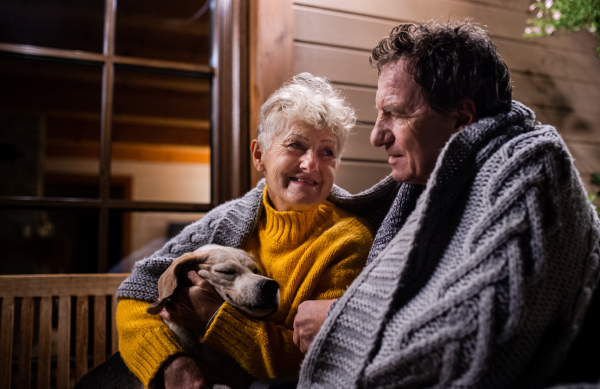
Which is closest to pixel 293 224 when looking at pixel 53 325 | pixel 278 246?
pixel 278 246

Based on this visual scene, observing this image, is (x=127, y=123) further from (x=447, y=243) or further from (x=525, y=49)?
(x=525, y=49)

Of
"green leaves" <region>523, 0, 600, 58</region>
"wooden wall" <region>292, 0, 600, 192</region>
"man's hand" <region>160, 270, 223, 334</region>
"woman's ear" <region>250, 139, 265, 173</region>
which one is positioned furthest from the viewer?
"green leaves" <region>523, 0, 600, 58</region>

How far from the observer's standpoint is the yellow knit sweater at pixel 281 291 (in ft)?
2.97

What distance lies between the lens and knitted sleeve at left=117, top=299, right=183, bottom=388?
0.93 metres

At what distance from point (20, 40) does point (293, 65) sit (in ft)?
3.27

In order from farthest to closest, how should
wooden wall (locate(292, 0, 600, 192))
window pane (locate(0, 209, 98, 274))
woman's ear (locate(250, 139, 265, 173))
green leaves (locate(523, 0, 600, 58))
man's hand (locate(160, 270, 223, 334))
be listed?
green leaves (locate(523, 0, 600, 58)) < wooden wall (locate(292, 0, 600, 192)) < window pane (locate(0, 209, 98, 274)) < woman's ear (locate(250, 139, 265, 173)) < man's hand (locate(160, 270, 223, 334))

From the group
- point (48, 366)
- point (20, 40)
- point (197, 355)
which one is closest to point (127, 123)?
point (20, 40)

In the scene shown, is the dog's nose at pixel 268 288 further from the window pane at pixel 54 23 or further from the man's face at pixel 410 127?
the window pane at pixel 54 23

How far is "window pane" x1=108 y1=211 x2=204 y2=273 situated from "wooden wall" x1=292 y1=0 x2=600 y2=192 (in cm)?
66

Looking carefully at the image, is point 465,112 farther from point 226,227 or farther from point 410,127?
point 226,227

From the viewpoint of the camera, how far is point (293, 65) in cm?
162

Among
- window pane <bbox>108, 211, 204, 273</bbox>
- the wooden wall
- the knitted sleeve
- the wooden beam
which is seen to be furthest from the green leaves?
the knitted sleeve

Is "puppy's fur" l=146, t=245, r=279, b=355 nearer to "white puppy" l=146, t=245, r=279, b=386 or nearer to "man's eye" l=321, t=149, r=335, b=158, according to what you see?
"white puppy" l=146, t=245, r=279, b=386

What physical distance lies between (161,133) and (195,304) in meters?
1.31
